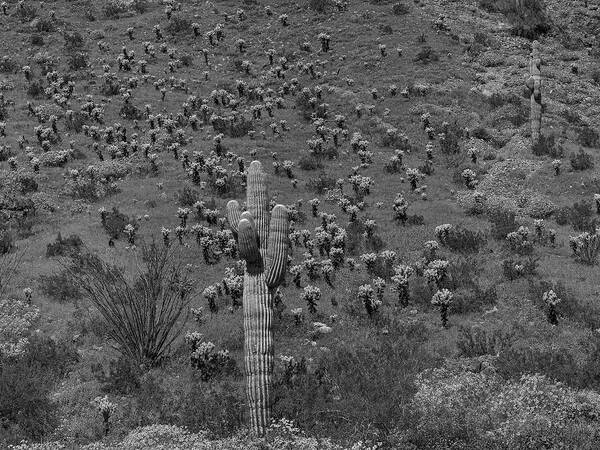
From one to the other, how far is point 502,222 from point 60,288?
15.1 m

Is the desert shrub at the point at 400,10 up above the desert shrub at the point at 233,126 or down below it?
above

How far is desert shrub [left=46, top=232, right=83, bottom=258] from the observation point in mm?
23031

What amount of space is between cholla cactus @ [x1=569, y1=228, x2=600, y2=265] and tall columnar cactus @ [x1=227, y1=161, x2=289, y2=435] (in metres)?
11.5

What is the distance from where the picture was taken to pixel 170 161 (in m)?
30.4

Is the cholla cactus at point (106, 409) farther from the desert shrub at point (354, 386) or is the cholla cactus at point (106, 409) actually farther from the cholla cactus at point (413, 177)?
the cholla cactus at point (413, 177)

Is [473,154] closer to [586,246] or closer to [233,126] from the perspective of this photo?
[586,246]

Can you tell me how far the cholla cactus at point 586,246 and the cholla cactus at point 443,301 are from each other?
5.42m

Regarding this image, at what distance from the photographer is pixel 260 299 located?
1418 cm

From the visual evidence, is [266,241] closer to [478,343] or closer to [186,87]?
[478,343]

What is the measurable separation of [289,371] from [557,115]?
23.2 metres

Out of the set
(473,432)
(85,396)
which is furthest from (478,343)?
(85,396)

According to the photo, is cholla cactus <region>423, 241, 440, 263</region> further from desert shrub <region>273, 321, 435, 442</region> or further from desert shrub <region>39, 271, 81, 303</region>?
desert shrub <region>39, 271, 81, 303</region>

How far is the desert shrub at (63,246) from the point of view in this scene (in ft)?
75.6

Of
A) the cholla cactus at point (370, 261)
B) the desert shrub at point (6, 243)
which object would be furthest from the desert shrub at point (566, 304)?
the desert shrub at point (6, 243)
